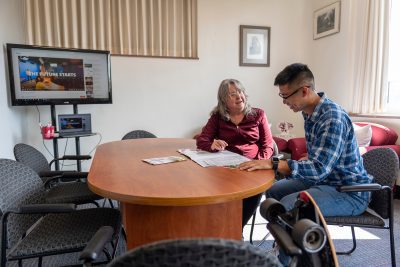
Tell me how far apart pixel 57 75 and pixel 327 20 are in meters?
3.59

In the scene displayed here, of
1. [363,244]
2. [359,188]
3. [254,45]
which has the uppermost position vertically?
[254,45]

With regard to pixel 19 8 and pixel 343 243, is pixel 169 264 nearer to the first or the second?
pixel 343 243

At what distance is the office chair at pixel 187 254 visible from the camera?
47cm

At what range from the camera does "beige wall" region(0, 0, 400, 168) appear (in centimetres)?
367

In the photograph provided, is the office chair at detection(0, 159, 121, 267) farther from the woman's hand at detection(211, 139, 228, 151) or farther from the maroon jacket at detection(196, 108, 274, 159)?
the maroon jacket at detection(196, 108, 274, 159)

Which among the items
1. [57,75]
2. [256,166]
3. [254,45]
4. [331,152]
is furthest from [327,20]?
[57,75]

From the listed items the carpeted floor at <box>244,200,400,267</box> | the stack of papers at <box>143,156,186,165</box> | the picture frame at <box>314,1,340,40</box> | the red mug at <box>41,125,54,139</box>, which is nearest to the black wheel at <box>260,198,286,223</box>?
the stack of papers at <box>143,156,186,165</box>

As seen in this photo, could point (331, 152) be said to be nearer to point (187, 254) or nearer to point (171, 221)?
point (171, 221)

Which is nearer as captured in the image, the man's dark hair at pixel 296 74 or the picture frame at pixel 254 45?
the man's dark hair at pixel 296 74

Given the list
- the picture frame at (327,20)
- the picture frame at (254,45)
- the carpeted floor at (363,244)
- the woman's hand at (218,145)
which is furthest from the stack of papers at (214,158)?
the picture frame at (327,20)

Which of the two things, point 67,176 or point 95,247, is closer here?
point 95,247

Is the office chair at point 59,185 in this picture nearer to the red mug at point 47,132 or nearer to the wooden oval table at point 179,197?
the wooden oval table at point 179,197

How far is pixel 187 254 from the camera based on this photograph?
1.56 feet

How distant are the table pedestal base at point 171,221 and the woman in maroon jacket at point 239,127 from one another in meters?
0.71
